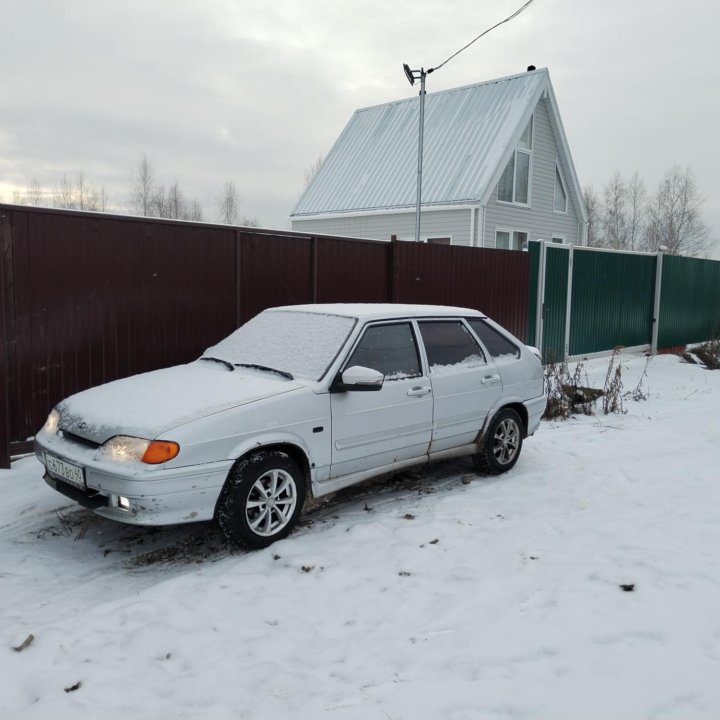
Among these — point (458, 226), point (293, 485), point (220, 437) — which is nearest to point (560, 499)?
point (293, 485)

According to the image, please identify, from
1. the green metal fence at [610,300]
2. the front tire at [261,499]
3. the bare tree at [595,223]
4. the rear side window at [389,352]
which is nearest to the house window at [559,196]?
the green metal fence at [610,300]

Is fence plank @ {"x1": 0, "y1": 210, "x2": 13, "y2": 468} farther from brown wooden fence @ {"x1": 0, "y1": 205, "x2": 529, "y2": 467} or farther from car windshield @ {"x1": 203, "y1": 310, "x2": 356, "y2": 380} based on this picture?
car windshield @ {"x1": 203, "y1": 310, "x2": 356, "y2": 380}

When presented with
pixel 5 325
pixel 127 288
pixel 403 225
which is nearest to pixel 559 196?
pixel 403 225

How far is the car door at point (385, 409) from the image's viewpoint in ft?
15.5

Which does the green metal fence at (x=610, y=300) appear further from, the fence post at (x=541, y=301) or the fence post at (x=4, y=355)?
the fence post at (x=4, y=355)

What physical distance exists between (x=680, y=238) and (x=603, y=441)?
49.4 meters

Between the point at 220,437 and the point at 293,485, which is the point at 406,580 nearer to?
the point at 293,485

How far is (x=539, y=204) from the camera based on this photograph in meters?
21.0

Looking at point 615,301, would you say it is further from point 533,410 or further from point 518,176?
point 533,410

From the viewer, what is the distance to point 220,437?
13.2ft

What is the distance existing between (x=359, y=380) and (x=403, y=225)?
1591cm

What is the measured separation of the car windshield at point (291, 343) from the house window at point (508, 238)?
585 inches

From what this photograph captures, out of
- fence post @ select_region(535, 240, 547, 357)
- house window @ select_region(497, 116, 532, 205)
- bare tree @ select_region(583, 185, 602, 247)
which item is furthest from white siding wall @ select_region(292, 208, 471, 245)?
bare tree @ select_region(583, 185, 602, 247)

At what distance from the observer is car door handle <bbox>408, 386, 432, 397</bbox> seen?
5.16m
